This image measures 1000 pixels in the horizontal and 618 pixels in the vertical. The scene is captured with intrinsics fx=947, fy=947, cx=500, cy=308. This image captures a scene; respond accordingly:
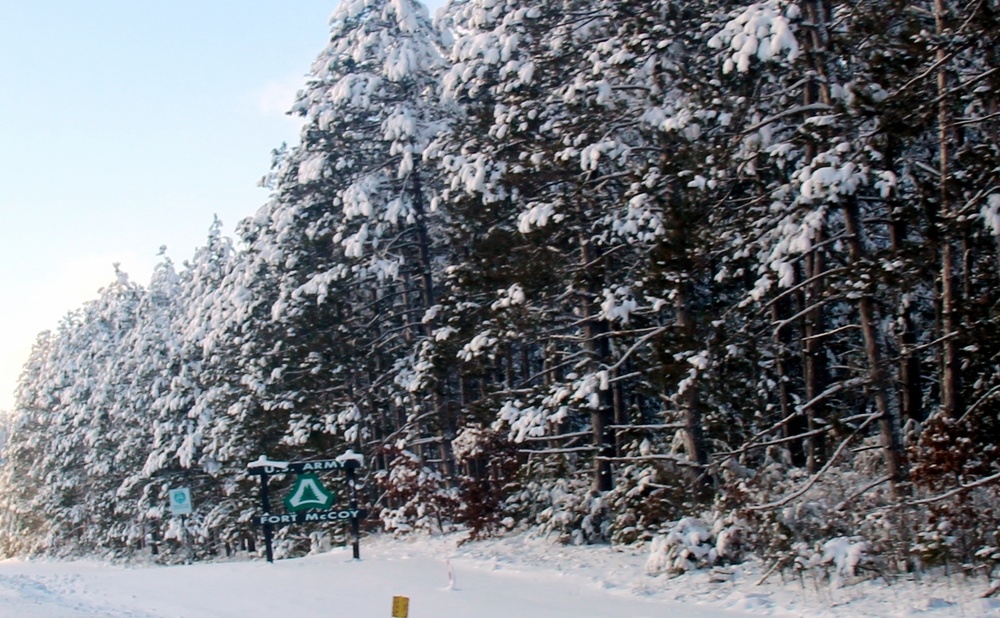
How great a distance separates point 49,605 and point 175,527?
1066 inches

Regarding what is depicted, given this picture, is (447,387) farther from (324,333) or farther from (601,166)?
(601,166)

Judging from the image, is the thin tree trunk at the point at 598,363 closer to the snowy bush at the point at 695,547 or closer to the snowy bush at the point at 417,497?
the snowy bush at the point at 417,497

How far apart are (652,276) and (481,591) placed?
5742mm

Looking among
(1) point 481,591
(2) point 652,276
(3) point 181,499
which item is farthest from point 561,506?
(3) point 181,499

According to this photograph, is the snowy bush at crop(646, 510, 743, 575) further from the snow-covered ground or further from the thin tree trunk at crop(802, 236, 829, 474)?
the thin tree trunk at crop(802, 236, 829, 474)

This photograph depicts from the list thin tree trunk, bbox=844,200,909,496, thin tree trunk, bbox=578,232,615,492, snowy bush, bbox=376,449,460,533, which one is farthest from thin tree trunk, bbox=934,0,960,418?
snowy bush, bbox=376,449,460,533

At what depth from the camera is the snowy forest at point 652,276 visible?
41.1 ft

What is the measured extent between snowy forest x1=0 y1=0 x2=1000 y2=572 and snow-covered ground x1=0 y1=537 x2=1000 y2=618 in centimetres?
64

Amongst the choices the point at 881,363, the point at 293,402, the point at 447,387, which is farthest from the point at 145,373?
the point at 881,363

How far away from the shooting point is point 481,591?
14219mm

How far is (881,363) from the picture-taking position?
13.0 meters

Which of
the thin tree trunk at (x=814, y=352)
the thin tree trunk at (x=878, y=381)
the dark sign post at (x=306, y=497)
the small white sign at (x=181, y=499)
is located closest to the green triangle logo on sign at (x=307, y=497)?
the dark sign post at (x=306, y=497)

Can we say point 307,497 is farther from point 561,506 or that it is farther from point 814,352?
point 814,352

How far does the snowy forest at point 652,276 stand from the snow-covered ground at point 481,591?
642 mm
